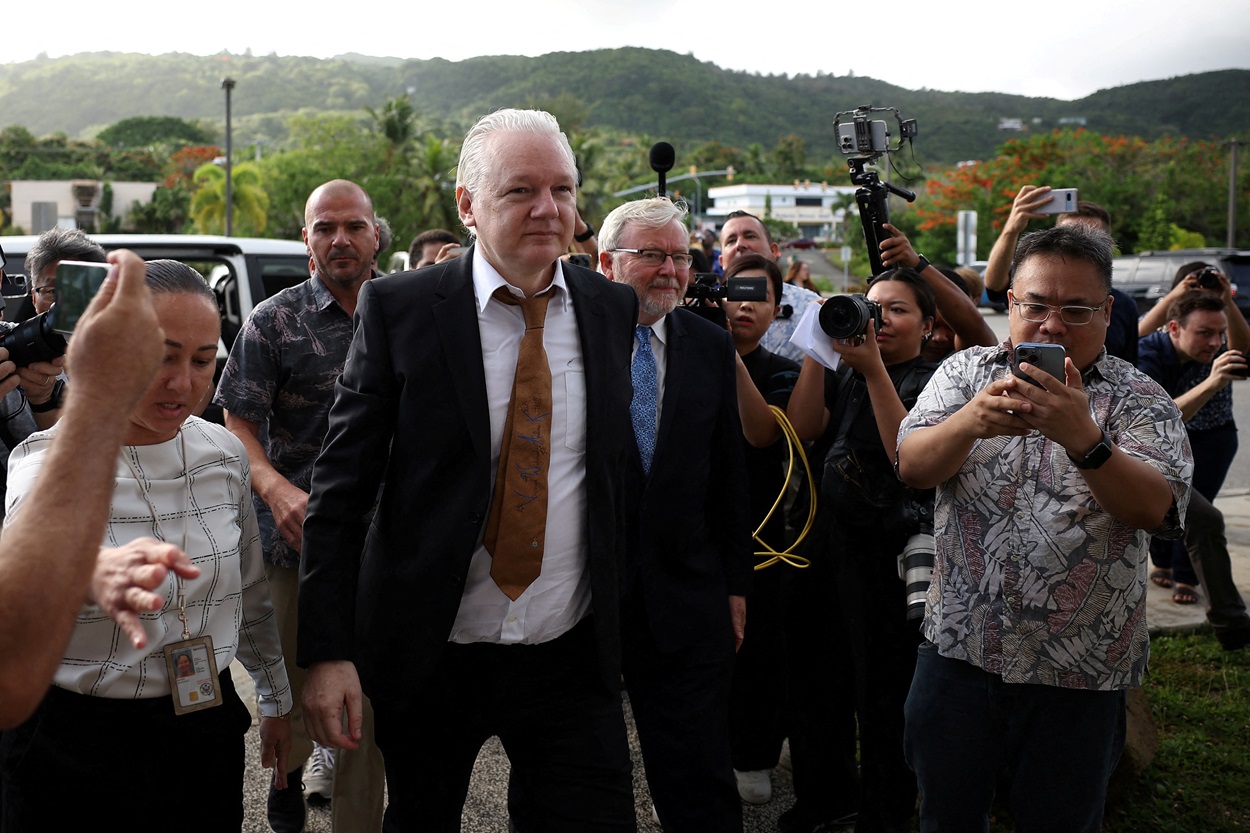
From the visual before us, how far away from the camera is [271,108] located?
7549 inches

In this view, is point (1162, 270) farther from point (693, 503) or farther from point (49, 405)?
point (49, 405)

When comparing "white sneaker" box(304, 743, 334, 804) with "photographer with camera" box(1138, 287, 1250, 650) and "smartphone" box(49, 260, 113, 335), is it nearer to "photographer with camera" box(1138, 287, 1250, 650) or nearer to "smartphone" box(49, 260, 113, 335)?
"smartphone" box(49, 260, 113, 335)

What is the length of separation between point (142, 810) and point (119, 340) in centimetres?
131

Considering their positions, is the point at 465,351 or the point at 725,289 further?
the point at 725,289

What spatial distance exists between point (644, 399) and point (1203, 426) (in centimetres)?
414

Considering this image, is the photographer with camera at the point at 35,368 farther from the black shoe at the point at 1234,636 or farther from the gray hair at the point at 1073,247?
the black shoe at the point at 1234,636

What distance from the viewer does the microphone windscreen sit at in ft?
14.3

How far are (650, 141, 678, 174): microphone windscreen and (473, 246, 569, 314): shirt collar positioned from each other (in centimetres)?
194

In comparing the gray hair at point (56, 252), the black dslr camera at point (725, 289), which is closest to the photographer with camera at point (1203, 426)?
the black dslr camera at point (725, 289)

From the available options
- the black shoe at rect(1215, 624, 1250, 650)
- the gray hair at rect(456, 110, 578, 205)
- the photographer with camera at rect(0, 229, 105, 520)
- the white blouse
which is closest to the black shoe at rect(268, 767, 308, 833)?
the white blouse

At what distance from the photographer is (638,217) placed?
339cm

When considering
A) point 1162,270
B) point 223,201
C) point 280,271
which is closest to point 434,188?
point 223,201

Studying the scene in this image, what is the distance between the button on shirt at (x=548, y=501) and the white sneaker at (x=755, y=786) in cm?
184

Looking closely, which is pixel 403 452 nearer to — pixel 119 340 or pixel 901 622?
pixel 119 340
